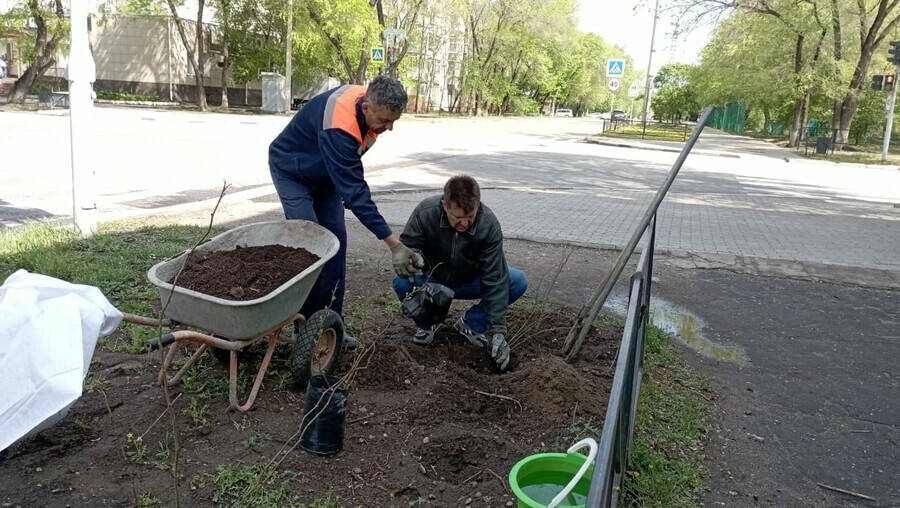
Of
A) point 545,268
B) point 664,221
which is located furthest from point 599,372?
point 664,221

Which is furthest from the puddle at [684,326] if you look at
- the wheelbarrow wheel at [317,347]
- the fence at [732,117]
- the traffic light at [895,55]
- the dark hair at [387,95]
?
the fence at [732,117]

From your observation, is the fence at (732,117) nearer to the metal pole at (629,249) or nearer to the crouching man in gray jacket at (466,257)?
the metal pole at (629,249)

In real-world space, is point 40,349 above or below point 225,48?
below

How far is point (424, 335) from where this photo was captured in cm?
406

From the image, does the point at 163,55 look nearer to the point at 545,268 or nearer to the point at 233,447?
the point at 545,268

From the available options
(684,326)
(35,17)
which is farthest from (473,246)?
(35,17)

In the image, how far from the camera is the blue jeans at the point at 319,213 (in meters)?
3.83

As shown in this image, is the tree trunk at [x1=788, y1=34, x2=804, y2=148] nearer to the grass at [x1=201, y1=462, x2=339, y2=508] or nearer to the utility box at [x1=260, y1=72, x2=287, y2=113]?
the utility box at [x1=260, y1=72, x2=287, y2=113]

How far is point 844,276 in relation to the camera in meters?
6.57

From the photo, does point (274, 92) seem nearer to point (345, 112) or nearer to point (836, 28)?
point (836, 28)

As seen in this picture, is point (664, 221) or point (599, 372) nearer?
point (599, 372)

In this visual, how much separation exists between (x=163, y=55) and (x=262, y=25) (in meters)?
6.12

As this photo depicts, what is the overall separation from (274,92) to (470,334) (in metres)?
31.3

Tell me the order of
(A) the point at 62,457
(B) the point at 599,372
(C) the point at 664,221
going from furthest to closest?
1. (C) the point at 664,221
2. (B) the point at 599,372
3. (A) the point at 62,457
